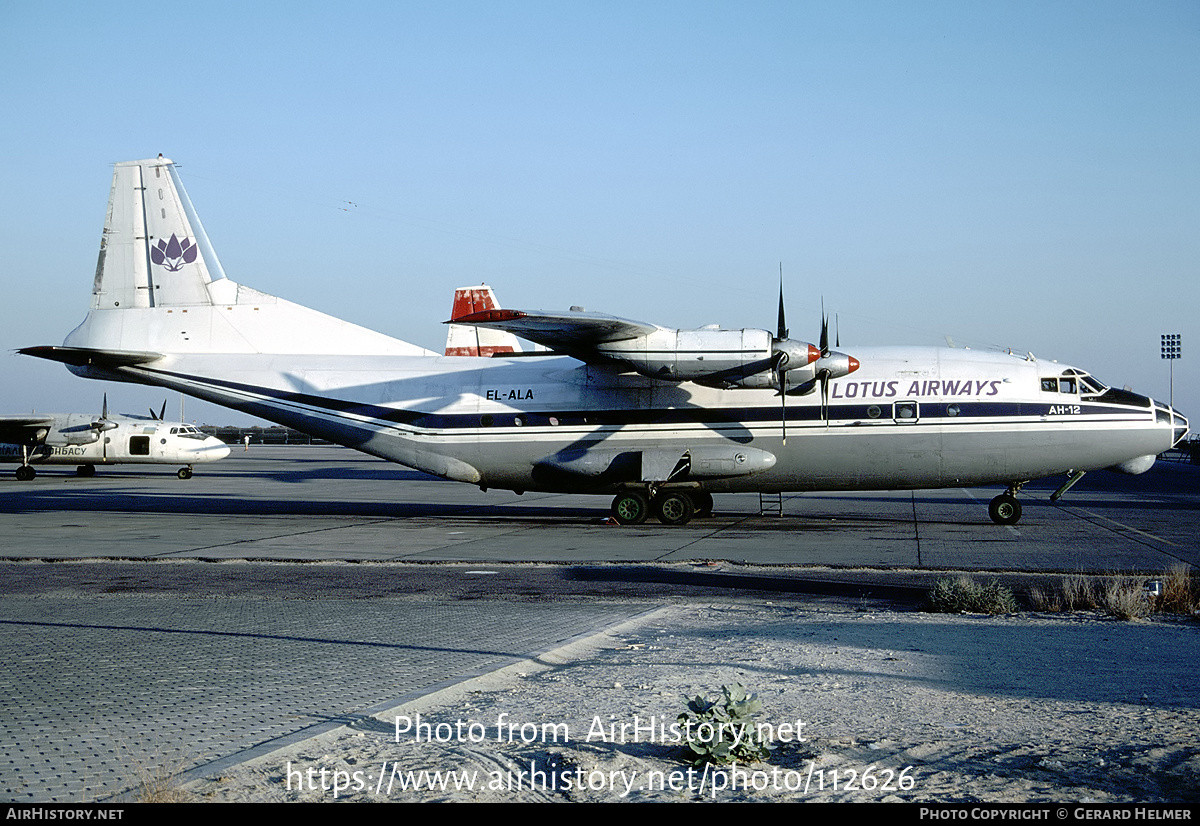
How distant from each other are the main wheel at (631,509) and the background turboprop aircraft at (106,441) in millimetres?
32955

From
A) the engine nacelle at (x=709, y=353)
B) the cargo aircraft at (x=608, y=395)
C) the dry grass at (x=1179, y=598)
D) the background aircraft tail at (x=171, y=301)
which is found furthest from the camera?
the background aircraft tail at (x=171, y=301)

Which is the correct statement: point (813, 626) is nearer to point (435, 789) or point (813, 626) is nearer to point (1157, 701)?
point (1157, 701)

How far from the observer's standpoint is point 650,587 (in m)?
13.4

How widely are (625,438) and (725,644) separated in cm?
1444

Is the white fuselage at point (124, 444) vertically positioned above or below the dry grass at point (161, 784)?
above

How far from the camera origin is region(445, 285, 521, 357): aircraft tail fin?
35.5 meters

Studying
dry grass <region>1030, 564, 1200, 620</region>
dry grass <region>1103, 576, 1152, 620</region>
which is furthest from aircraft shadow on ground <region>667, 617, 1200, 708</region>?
dry grass <region>1030, 564, 1200, 620</region>

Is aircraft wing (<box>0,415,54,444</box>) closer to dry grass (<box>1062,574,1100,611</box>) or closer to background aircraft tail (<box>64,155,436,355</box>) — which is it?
background aircraft tail (<box>64,155,436,355</box>)

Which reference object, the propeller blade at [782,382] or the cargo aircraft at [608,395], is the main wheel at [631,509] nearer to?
the cargo aircraft at [608,395]

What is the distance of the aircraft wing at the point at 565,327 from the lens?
19766mm

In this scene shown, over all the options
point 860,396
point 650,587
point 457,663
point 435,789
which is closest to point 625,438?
point 860,396

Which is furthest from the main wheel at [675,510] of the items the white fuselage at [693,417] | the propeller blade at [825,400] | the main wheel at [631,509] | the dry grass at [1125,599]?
the dry grass at [1125,599]
